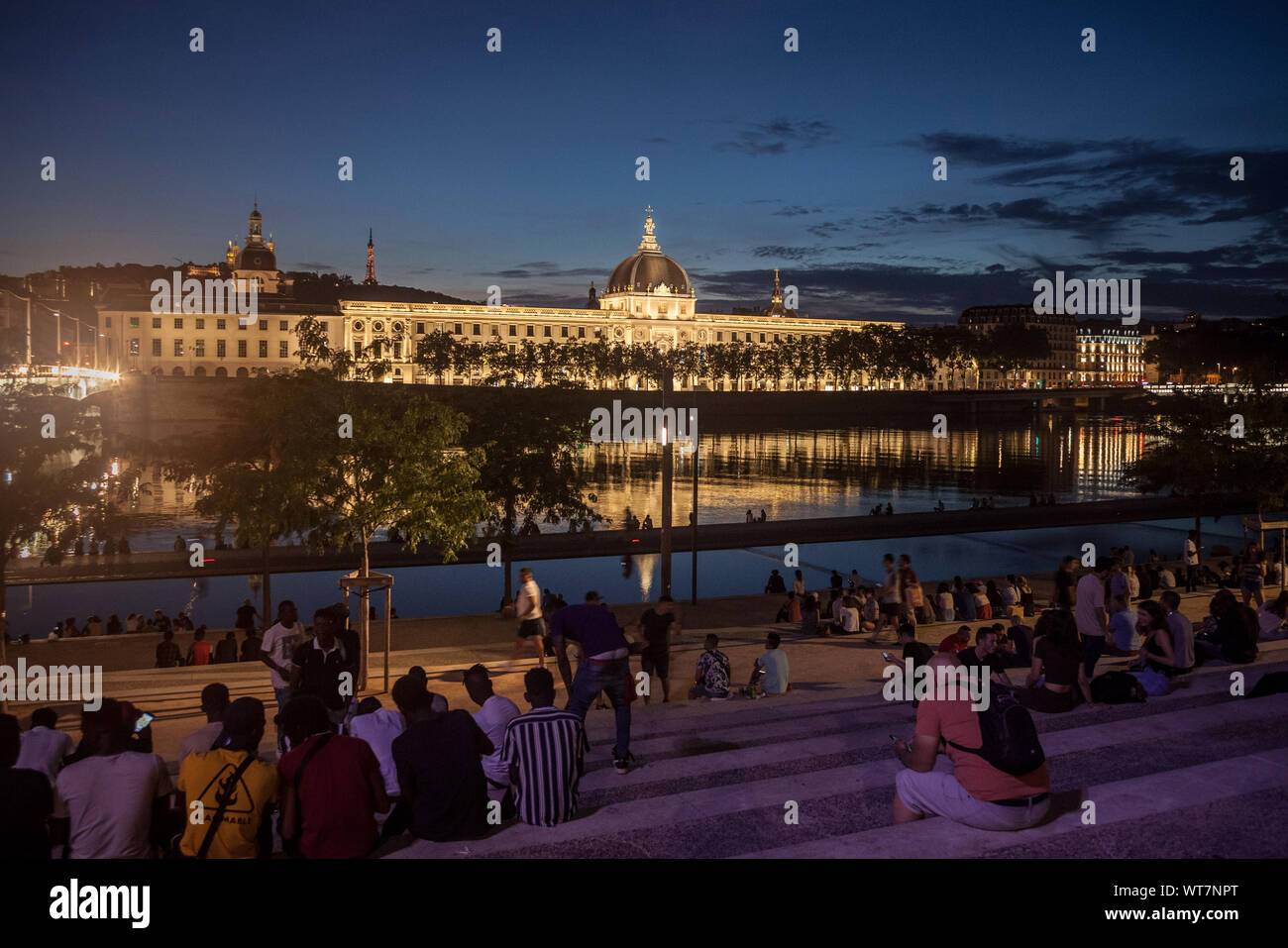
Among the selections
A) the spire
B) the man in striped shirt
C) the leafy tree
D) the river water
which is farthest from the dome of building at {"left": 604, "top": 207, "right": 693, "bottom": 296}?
the man in striped shirt

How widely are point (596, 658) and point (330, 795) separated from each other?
289 centimetres

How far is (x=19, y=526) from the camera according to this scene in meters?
15.0

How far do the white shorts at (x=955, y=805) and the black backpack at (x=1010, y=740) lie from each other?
0.75 feet

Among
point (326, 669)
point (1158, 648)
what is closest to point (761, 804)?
point (326, 669)

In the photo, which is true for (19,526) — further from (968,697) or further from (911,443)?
(911,443)

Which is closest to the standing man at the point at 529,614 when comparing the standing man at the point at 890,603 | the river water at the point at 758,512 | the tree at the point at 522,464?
the standing man at the point at 890,603

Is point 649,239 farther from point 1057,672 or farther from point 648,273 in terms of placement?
point 1057,672

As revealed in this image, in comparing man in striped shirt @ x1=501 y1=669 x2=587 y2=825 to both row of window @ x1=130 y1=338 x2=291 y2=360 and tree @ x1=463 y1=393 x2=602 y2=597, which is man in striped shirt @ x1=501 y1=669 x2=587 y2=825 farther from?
row of window @ x1=130 y1=338 x2=291 y2=360

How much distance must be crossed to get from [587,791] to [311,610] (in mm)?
21198

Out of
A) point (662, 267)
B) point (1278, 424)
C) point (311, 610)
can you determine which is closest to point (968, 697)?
point (311, 610)

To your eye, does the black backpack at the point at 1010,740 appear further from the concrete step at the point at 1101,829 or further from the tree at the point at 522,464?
the tree at the point at 522,464

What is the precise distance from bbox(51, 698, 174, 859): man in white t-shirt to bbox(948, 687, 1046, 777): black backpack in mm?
4824

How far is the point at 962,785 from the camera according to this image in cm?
602

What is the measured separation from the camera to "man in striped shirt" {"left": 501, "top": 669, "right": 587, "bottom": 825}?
629 centimetres
